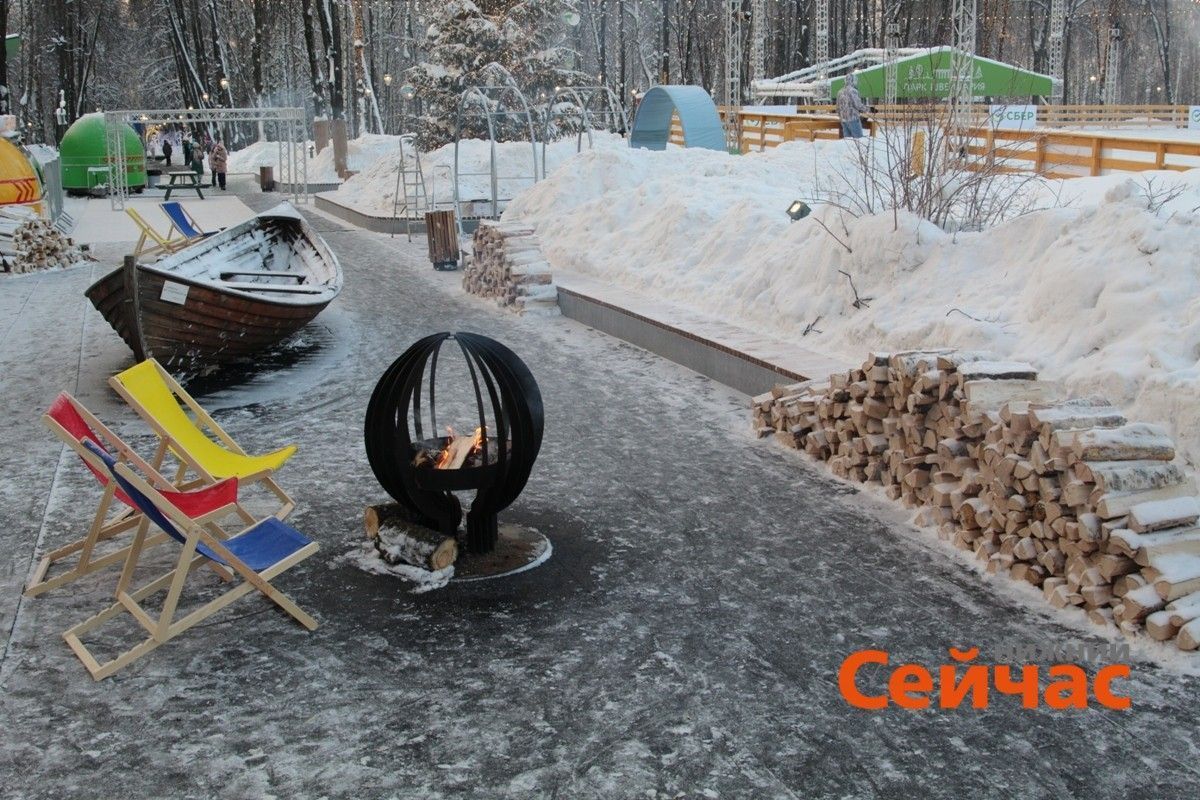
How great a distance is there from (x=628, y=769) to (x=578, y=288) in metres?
9.67

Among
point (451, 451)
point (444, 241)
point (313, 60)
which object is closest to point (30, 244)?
point (444, 241)

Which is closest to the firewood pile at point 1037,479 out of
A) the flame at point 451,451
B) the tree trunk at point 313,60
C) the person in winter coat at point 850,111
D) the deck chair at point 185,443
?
the flame at point 451,451

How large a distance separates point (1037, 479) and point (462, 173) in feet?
78.2

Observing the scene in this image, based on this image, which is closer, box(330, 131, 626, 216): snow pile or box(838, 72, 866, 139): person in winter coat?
box(838, 72, 866, 139): person in winter coat

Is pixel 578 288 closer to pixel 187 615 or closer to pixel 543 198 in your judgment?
pixel 543 198

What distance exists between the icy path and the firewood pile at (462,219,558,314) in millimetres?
6151

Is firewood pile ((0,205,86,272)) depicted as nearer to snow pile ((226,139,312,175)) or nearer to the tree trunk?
the tree trunk

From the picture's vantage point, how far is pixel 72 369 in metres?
10.5

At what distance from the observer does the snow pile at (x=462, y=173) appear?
87.2 ft

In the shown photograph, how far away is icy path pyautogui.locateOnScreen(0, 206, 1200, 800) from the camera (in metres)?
3.89

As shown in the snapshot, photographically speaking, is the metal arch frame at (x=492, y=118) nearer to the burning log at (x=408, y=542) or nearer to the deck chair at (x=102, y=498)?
the burning log at (x=408, y=542)

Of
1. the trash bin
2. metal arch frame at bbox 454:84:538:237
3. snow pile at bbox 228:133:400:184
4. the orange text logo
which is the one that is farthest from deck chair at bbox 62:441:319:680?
snow pile at bbox 228:133:400:184

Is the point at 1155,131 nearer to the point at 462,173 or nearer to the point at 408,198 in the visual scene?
the point at 462,173

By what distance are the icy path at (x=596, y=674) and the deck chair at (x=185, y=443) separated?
1.65 ft
